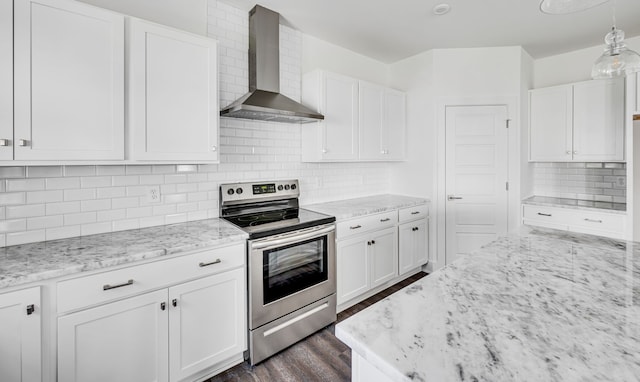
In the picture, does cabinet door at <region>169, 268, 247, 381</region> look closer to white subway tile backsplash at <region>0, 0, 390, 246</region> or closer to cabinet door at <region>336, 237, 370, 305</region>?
white subway tile backsplash at <region>0, 0, 390, 246</region>

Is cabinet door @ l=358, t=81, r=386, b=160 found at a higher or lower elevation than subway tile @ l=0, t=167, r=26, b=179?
higher

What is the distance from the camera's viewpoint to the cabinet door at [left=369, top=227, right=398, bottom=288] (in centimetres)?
307

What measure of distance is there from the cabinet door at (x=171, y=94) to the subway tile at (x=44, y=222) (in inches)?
24.7

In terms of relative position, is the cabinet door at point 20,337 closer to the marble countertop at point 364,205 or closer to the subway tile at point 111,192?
the subway tile at point 111,192

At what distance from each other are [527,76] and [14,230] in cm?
502

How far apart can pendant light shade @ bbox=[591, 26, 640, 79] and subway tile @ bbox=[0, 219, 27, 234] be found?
129 inches

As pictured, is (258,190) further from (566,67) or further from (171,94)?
(566,67)

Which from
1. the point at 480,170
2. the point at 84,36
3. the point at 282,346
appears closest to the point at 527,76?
the point at 480,170

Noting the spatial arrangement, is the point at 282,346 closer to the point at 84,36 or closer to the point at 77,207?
the point at 77,207

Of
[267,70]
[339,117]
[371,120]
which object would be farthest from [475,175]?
[267,70]

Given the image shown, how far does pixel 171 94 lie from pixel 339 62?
2.14m

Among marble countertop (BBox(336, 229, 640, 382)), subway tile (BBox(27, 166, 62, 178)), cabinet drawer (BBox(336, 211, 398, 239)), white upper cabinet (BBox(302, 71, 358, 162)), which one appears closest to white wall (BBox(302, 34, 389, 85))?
white upper cabinet (BBox(302, 71, 358, 162))

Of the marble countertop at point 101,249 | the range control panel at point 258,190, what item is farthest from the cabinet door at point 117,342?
the range control panel at point 258,190

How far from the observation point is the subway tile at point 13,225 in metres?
1.76
